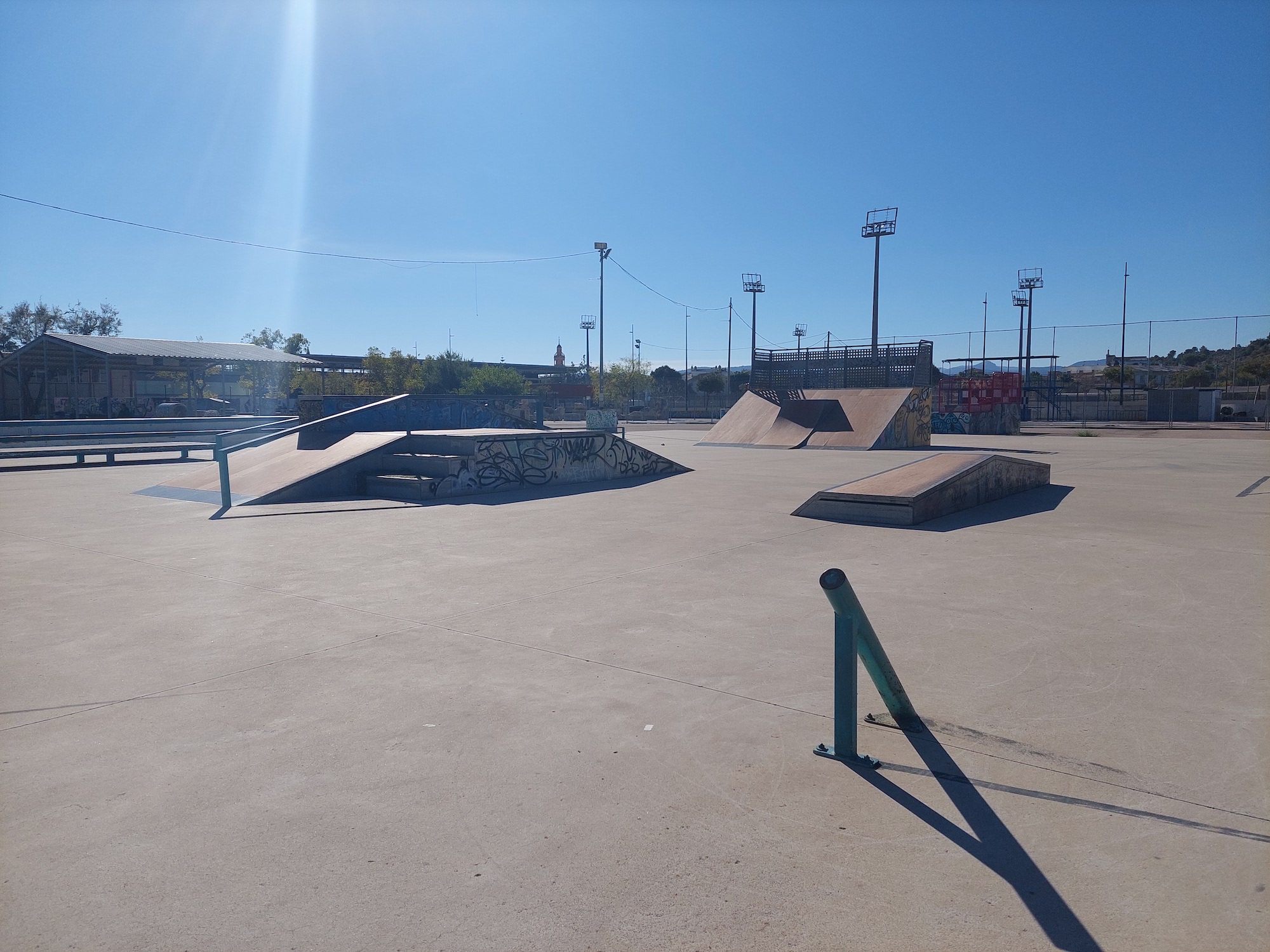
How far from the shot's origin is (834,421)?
29609mm

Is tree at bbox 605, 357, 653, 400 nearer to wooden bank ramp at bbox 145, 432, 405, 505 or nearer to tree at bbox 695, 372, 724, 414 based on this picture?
tree at bbox 695, 372, 724, 414

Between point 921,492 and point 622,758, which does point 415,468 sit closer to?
point 921,492

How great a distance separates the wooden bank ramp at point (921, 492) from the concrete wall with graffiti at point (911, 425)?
1397cm

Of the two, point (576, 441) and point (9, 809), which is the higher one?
point (576, 441)

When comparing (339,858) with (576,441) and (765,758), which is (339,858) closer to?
(765,758)

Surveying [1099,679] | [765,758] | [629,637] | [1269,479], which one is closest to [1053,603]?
[1099,679]

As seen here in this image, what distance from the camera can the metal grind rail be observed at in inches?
136

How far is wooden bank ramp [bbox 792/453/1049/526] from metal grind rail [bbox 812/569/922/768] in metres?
7.16

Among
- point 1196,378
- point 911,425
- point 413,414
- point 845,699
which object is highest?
point 1196,378

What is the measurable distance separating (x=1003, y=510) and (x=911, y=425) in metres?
17.6

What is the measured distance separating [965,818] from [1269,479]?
54.7ft

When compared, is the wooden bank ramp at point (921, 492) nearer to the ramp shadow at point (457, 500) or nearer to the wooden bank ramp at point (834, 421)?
the ramp shadow at point (457, 500)

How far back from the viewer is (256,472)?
1516cm

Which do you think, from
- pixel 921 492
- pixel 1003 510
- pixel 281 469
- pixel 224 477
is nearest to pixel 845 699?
pixel 921 492
